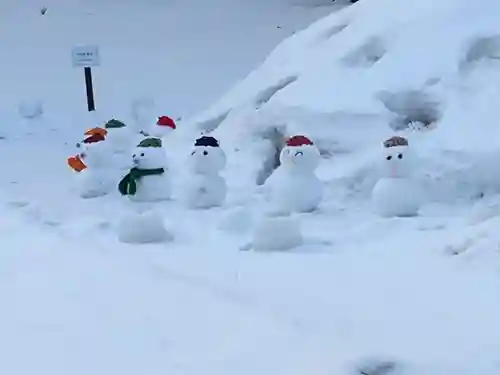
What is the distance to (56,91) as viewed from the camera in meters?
10.2

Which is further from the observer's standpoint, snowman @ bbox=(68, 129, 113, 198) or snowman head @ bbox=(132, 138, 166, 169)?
snowman @ bbox=(68, 129, 113, 198)

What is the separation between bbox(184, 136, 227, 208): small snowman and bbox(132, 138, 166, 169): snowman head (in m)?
0.24

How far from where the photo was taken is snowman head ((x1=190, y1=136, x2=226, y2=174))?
15.3 ft

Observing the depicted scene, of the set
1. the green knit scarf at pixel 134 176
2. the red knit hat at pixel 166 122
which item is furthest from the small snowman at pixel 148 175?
the red knit hat at pixel 166 122

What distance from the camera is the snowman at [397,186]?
13.6 ft

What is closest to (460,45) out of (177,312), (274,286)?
(274,286)

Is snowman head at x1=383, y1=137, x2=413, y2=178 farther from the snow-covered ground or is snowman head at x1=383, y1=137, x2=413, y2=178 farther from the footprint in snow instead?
the footprint in snow

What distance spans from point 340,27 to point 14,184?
262 centimetres

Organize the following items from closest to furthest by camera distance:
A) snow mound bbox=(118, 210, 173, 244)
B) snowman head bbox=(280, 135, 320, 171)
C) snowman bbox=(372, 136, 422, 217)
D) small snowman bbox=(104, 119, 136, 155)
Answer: snow mound bbox=(118, 210, 173, 244) < snowman bbox=(372, 136, 422, 217) < snowman head bbox=(280, 135, 320, 171) < small snowman bbox=(104, 119, 136, 155)

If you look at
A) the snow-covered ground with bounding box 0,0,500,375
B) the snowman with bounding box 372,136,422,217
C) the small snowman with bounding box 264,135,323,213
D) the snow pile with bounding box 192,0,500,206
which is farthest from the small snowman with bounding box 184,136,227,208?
the snowman with bounding box 372,136,422,217

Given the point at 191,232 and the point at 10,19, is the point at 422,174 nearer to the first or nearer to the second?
the point at 191,232

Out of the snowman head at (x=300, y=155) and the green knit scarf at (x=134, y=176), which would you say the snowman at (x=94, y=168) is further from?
the snowman head at (x=300, y=155)

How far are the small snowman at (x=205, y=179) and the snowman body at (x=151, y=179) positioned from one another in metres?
0.24

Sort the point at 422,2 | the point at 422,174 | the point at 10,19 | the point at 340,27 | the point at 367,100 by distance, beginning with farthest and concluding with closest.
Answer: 1. the point at 10,19
2. the point at 340,27
3. the point at 422,2
4. the point at 367,100
5. the point at 422,174
